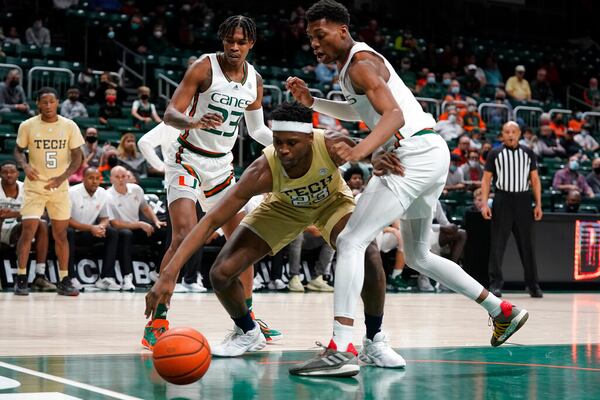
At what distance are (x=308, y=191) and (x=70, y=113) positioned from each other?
389 inches

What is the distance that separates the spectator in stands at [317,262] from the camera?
40.6 ft

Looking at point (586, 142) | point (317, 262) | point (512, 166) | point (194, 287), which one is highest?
point (512, 166)

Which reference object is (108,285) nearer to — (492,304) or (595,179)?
(492,304)

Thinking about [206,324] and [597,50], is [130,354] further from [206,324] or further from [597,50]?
[597,50]

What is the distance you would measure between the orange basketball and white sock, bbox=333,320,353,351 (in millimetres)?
733

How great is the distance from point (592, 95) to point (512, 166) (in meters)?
13.8

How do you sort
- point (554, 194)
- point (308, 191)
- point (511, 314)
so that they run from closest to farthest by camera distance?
point (308, 191) → point (511, 314) → point (554, 194)

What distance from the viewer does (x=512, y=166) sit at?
38.3 ft

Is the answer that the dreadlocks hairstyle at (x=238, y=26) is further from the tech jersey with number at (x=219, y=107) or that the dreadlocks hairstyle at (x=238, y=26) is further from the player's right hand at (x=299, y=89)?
the player's right hand at (x=299, y=89)

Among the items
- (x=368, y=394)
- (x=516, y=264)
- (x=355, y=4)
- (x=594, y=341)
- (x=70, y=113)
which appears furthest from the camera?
(x=355, y=4)

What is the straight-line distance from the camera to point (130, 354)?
5547 millimetres

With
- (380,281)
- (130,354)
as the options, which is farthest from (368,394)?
(130,354)

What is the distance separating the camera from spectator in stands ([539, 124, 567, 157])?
1889 centimetres

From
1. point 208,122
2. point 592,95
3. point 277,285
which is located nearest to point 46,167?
point 277,285
